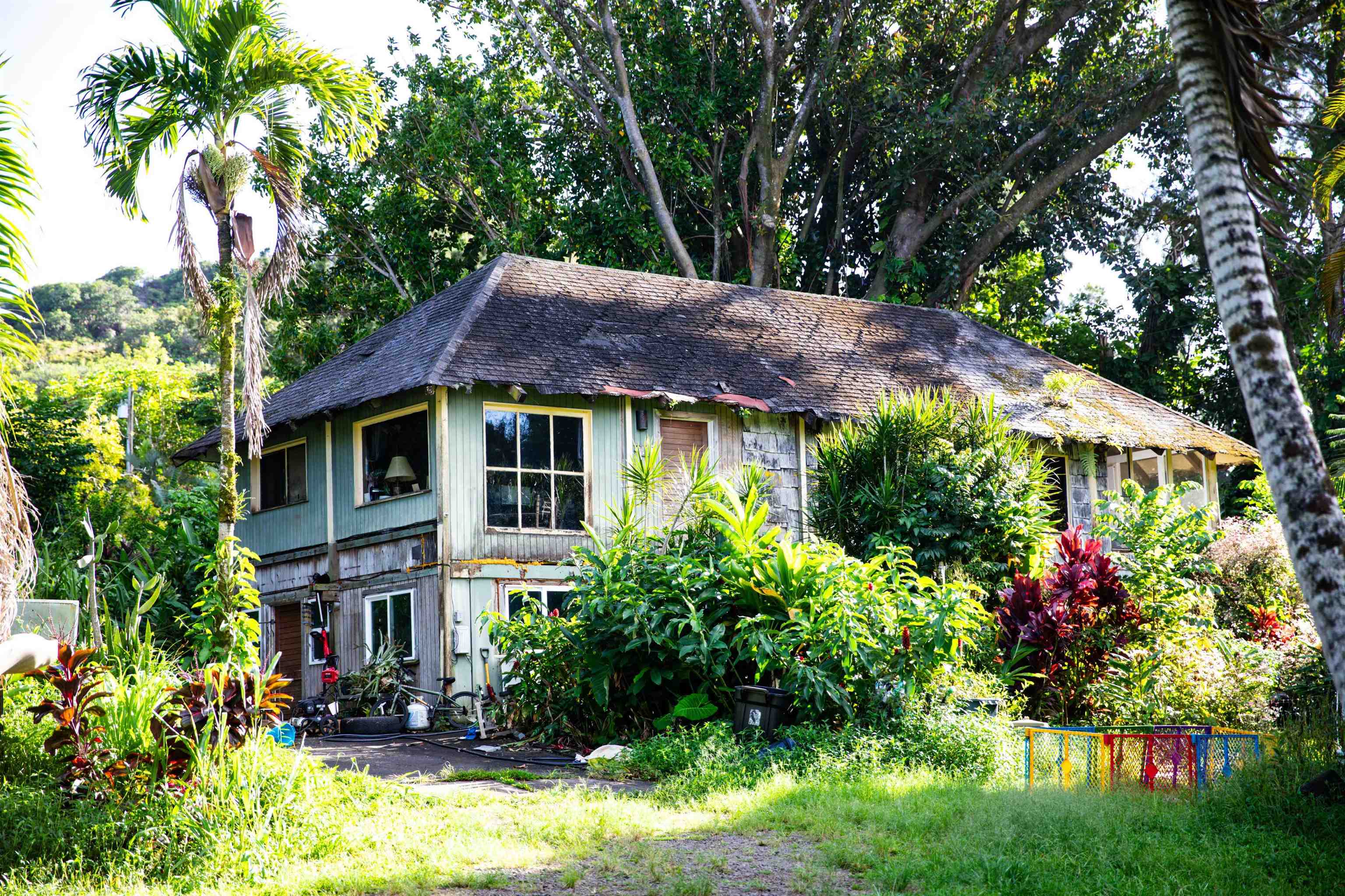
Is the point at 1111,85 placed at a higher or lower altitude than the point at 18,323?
higher

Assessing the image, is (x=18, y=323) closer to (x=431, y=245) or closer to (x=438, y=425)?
(x=438, y=425)

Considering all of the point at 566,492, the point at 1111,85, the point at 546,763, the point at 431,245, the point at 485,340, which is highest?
the point at 1111,85

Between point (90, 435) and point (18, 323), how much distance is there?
27.2 m

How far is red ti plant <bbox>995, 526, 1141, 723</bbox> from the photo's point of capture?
43.4 feet

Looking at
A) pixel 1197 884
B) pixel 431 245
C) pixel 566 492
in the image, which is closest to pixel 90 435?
pixel 431 245

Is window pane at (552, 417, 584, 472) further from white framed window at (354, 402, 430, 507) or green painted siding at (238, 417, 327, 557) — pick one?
green painted siding at (238, 417, 327, 557)

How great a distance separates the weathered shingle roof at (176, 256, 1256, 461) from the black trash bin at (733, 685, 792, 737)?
7.36 m

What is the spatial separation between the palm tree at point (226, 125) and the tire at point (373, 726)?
543 cm

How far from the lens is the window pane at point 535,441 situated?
18250 mm

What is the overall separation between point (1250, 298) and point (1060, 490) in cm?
1475

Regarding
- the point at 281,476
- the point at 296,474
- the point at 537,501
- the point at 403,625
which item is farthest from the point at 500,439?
the point at 281,476

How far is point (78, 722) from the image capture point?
7797 mm

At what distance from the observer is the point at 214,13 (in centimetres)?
1081

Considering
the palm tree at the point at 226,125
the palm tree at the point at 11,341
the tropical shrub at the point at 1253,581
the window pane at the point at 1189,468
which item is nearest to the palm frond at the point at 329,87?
the palm tree at the point at 226,125
